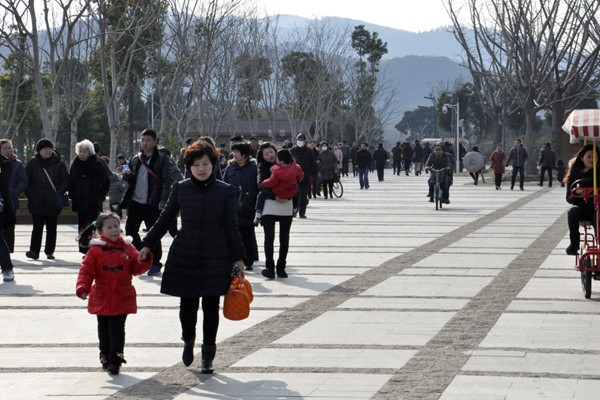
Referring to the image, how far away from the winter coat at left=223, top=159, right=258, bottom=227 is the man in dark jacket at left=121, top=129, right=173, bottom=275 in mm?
746

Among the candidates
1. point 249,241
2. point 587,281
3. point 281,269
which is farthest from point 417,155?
point 587,281

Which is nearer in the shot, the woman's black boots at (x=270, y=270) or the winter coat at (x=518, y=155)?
the woman's black boots at (x=270, y=270)

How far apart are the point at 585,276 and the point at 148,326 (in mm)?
4226

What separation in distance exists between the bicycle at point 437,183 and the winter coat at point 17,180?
13676 millimetres

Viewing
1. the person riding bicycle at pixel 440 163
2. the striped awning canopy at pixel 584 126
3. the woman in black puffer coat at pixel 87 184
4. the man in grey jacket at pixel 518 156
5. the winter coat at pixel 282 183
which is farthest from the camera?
the man in grey jacket at pixel 518 156

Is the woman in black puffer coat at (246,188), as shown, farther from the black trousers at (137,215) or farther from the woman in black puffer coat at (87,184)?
the woman in black puffer coat at (87,184)

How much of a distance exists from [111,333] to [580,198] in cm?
595

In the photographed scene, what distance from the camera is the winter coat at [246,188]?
15094mm

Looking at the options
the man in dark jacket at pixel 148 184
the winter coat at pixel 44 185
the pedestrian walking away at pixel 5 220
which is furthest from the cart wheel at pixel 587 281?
the winter coat at pixel 44 185

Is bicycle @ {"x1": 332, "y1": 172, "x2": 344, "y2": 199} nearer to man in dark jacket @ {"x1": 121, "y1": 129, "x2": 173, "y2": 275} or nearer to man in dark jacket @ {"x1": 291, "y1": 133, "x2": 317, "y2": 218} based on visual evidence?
man in dark jacket @ {"x1": 291, "y1": 133, "x2": 317, "y2": 218}

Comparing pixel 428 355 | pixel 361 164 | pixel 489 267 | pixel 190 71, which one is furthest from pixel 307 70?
pixel 428 355

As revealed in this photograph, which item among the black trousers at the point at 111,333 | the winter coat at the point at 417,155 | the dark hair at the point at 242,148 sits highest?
the dark hair at the point at 242,148

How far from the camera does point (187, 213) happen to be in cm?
875

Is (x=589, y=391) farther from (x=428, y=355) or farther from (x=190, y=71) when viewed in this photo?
(x=190, y=71)
